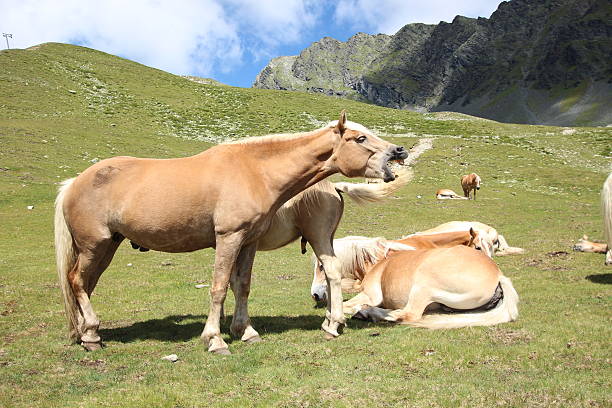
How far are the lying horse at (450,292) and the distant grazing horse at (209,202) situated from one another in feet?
4.48

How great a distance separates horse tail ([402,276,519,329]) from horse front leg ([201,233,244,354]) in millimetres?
3168

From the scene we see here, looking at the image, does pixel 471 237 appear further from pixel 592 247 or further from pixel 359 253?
pixel 592 247

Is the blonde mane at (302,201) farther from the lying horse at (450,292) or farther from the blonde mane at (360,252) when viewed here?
the blonde mane at (360,252)

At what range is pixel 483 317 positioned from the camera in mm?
7836

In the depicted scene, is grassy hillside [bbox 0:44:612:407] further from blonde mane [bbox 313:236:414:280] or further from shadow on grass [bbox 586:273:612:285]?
blonde mane [bbox 313:236:414:280]

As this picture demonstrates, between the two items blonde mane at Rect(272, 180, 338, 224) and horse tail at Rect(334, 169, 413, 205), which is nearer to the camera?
blonde mane at Rect(272, 180, 338, 224)

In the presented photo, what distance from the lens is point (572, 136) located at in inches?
2087

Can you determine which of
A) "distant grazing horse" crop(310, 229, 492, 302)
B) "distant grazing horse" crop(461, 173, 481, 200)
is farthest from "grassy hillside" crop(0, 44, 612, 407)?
"distant grazing horse" crop(310, 229, 492, 302)

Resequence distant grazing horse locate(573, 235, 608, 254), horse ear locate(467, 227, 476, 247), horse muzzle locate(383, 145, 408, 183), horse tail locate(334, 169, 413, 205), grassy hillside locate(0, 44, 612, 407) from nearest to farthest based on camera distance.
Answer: grassy hillside locate(0, 44, 612, 407) < horse muzzle locate(383, 145, 408, 183) < horse tail locate(334, 169, 413, 205) < horse ear locate(467, 227, 476, 247) < distant grazing horse locate(573, 235, 608, 254)

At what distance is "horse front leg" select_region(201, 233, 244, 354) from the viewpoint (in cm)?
702

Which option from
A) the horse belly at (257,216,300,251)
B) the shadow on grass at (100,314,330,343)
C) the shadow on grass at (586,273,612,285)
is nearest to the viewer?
the shadow on grass at (100,314,330,343)

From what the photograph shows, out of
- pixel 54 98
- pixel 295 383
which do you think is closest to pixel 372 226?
pixel 295 383

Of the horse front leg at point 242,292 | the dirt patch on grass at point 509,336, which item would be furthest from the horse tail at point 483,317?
the horse front leg at point 242,292

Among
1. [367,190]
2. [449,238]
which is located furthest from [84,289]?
[449,238]
